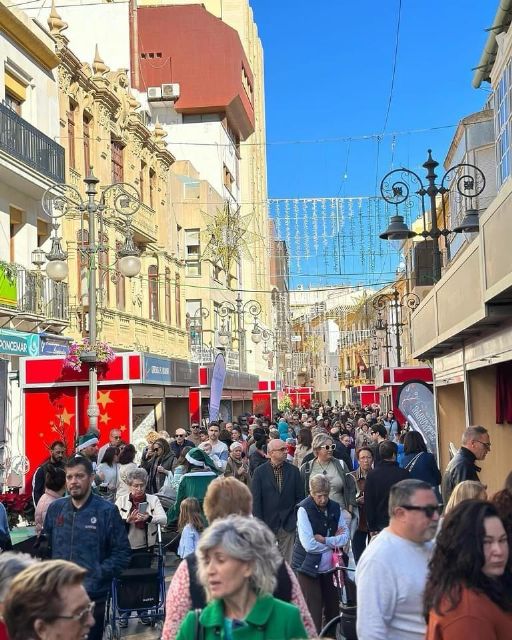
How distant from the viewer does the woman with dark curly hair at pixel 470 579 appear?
3.64 meters

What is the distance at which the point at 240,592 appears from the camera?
12.9ft

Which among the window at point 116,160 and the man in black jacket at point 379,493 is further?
the window at point 116,160

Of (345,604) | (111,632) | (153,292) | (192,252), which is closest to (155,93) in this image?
(192,252)

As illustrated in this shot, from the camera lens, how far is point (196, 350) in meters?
46.9

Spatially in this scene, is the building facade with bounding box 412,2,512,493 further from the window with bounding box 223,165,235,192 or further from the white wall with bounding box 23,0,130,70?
the window with bounding box 223,165,235,192

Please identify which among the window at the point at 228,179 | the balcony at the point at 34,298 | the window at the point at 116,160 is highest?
the window at the point at 228,179

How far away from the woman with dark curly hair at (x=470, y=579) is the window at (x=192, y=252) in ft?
151

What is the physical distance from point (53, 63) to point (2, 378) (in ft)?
42.8

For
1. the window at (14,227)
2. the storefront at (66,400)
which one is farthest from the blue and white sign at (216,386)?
the window at (14,227)

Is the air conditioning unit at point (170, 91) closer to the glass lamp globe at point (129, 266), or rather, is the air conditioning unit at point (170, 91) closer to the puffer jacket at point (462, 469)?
the glass lamp globe at point (129, 266)

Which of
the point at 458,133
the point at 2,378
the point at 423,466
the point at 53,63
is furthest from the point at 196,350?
the point at 423,466

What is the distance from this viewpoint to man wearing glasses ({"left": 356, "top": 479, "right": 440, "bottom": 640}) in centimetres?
441

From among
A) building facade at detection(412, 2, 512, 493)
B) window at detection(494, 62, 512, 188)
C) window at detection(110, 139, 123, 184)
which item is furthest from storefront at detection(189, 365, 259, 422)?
window at detection(494, 62, 512, 188)

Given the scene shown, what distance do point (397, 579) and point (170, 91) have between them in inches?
2157
